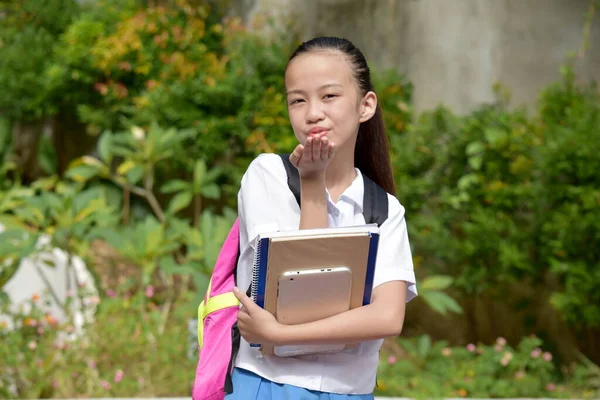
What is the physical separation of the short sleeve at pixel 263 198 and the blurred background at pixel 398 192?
175 cm

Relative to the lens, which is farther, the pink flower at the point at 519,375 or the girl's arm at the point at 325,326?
the pink flower at the point at 519,375

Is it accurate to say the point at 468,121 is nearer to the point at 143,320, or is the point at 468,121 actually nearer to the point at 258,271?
the point at 143,320

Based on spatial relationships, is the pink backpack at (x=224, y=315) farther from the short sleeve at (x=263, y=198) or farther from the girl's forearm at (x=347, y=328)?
the girl's forearm at (x=347, y=328)

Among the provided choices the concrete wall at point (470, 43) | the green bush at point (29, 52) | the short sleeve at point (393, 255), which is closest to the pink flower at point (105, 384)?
the short sleeve at point (393, 255)

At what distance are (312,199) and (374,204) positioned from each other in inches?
7.3

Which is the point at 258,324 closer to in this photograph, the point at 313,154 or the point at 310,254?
the point at 310,254

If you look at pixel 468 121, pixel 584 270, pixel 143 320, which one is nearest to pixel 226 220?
pixel 143 320

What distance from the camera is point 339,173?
60.7 inches

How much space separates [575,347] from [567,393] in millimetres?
711

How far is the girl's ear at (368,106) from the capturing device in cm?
155

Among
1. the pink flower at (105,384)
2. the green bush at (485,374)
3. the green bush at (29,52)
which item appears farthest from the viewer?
the green bush at (29,52)

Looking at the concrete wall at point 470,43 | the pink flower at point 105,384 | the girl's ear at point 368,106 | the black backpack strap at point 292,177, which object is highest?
the concrete wall at point 470,43

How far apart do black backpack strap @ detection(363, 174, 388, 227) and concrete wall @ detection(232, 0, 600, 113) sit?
3783 mm

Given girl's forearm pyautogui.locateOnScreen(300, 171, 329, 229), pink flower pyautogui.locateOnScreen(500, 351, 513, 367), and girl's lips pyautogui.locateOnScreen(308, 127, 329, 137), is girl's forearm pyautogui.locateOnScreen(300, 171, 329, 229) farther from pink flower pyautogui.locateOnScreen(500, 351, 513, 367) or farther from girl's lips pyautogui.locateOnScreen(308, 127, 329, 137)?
pink flower pyautogui.locateOnScreen(500, 351, 513, 367)
